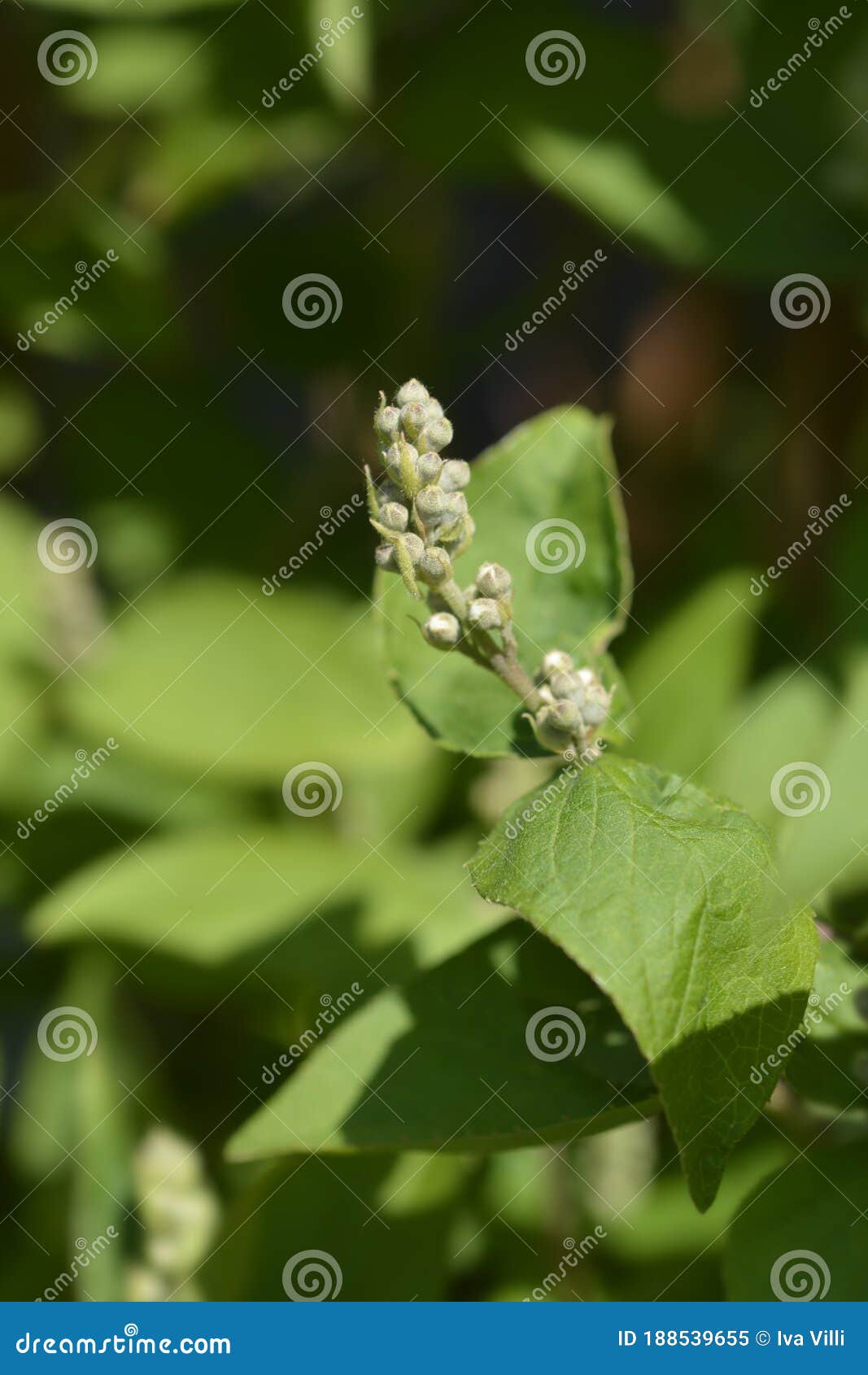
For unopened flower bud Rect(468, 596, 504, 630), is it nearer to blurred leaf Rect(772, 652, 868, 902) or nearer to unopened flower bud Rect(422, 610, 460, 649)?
unopened flower bud Rect(422, 610, 460, 649)

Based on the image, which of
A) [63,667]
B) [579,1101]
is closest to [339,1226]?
[579,1101]

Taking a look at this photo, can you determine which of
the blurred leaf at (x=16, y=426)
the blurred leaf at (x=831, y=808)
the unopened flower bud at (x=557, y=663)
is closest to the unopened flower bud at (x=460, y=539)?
the unopened flower bud at (x=557, y=663)

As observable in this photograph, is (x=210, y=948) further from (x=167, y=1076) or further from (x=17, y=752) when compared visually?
(x=17, y=752)

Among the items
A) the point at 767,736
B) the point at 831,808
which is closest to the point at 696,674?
the point at 767,736

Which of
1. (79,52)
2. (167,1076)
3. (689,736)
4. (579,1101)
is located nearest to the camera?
(579,1101)

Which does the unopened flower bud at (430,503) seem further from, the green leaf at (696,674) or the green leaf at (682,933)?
the green leaf at (696,674)

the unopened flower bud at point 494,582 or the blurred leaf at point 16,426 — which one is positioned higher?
the unopened flower bud at point 494,582
